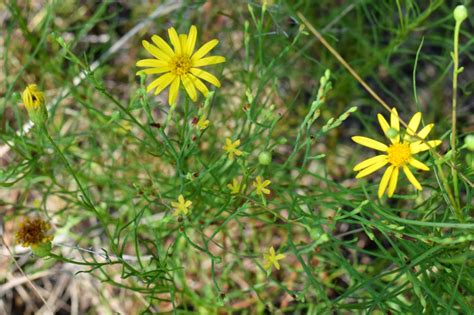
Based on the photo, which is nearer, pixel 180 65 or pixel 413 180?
pixel 413 180

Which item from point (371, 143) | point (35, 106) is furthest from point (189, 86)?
point (371, 143)

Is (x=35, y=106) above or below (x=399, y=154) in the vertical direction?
below

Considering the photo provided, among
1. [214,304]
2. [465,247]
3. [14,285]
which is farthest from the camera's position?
[14,285]

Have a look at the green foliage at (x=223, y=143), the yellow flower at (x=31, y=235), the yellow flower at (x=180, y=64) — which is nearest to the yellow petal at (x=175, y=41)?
the yellow flower at (x=180, y=64)

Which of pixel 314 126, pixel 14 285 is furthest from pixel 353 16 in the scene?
pixel 14 285

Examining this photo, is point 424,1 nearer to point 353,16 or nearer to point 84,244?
point 353,16

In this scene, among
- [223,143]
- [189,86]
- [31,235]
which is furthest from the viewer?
[223,143]

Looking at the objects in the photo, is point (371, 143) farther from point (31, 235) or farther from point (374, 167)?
point (31, 235)
